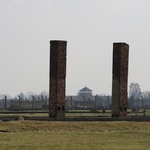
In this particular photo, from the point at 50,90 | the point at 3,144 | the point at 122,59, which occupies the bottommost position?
the point at 3,144

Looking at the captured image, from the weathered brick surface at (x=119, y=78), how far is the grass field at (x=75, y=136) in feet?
9.80

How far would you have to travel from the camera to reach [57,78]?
2178cm

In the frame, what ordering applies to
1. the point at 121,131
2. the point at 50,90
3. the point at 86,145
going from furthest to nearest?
the point at 50,90 → the point at 121,131 → the point at 86,145

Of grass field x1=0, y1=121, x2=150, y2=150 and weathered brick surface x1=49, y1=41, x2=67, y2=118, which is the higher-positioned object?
weathered brick surface x1=49, y1=41, x2=67, y2=118

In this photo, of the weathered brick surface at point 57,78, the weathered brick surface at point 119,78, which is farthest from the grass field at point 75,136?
the weathered brick surface at point 57,78

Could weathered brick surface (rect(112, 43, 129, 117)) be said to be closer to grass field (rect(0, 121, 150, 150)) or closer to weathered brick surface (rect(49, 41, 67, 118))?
weathered brick surface (rect(49, 41, 67, 118))

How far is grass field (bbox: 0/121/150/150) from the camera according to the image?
44.3 feet

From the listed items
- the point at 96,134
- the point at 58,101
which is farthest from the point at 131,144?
the point at 58,101

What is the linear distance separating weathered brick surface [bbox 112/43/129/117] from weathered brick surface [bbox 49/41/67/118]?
105 inches

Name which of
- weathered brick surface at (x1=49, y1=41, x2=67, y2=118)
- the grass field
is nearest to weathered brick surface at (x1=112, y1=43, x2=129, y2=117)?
weathered brick surface at (x1=49, y1=41, x2=67, y2=118)

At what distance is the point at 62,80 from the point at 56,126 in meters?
4.14

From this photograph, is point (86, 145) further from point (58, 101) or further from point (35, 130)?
point (58, 101)

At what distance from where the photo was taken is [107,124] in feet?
62.0

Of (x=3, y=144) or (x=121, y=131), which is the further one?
(x=121, y=131)
